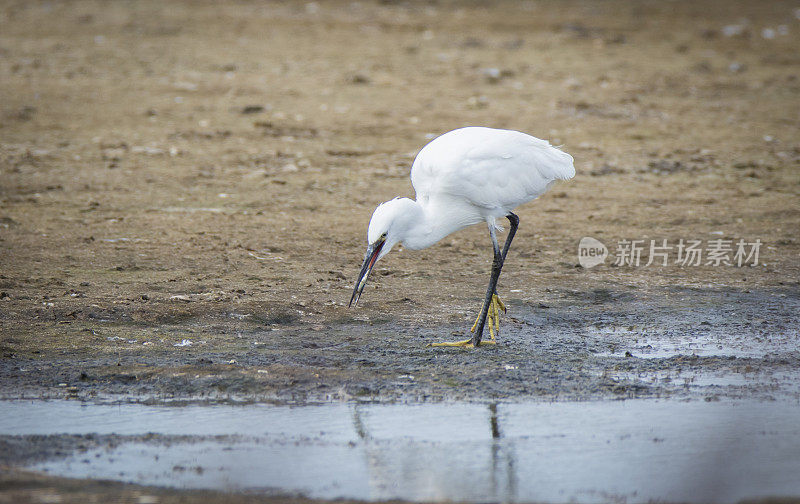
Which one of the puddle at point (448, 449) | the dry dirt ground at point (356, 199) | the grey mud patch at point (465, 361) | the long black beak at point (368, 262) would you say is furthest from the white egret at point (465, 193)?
the puddle at point (448, 449)

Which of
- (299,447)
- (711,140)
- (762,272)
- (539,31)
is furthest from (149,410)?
(539,31)

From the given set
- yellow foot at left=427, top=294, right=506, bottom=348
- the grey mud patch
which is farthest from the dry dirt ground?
yellow foot at left=427, top=294, right=506, bottom=348

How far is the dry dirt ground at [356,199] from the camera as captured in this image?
575cm

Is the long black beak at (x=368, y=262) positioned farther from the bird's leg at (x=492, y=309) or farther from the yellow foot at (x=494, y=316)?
the yellow foot at (x=494, y=316)

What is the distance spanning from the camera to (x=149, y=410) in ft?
16.4

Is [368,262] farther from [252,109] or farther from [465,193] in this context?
[252,109]

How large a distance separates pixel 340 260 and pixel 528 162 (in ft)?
6.34

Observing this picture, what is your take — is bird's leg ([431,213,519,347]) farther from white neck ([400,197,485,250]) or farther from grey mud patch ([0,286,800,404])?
white neck ([400,197,485,250])

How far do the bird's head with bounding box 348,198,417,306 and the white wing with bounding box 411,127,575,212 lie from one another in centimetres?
34

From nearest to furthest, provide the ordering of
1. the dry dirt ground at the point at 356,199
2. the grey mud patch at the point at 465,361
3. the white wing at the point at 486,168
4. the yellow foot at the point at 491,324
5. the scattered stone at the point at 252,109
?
the grey mud patch at the point at 465,361, the dry dirt ground at the point at 356,199, the yellow foot at the point at 491,324, the white wing at the point at 486,168, the scattered stone at the point at 252,109

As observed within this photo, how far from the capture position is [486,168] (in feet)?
20.6

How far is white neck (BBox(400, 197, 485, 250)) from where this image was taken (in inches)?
239

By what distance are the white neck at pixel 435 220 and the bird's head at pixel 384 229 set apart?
6cm

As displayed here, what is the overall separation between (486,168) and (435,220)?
0.50m
